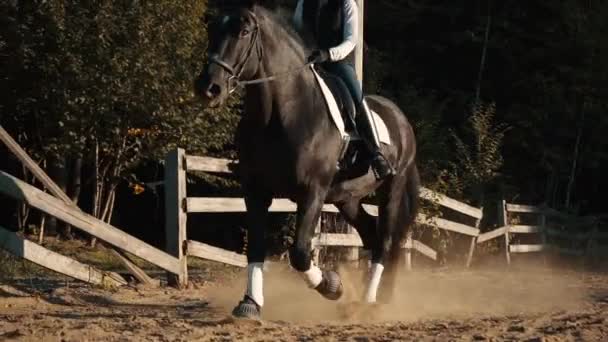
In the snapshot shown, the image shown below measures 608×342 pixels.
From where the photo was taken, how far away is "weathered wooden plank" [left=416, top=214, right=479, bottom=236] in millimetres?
15477

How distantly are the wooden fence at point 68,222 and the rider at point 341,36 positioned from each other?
8.90ft

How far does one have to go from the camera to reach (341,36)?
8164mm

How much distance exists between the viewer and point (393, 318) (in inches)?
322

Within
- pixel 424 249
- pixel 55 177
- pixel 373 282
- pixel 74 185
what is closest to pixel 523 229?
pixel 424 249

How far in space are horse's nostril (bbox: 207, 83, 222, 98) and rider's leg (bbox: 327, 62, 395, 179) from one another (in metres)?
1.89

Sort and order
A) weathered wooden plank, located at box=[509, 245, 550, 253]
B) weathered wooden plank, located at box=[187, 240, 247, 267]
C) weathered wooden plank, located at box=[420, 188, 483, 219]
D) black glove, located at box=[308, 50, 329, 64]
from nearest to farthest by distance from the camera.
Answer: black glove, located at box=[308, 50, 329, 64] → weathered wooden plank, located at box=[187, 240, 247, 267] → weathered wooden plank, located at box=[420, 188, 483, 219] → weathered wooden plank, located at box=[509, 245, 550, 253]

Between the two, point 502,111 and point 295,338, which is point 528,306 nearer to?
point 295,338

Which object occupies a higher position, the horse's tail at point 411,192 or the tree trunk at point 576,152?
the horse's tail at point 411,192

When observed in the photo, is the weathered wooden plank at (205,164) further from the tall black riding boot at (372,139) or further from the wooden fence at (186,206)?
the tall black riding boot at (372,139)

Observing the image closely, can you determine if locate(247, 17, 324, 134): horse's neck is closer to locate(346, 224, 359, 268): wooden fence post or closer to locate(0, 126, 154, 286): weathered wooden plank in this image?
locate(0, 126, 154, 286): weathered wooden plank

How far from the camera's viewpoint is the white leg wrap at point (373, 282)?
8523 mm

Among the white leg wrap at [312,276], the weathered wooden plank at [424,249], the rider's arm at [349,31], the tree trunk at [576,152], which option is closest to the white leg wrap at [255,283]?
the white leg wrap at [312,276]

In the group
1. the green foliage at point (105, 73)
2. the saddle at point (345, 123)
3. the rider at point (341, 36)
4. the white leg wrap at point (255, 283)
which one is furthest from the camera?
the green foliage at point (105, 73)

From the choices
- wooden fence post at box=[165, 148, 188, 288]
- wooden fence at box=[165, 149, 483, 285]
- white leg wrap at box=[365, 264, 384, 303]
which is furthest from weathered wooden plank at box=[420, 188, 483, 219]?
white leg wrap at box=[365, 264, 384, 303]
